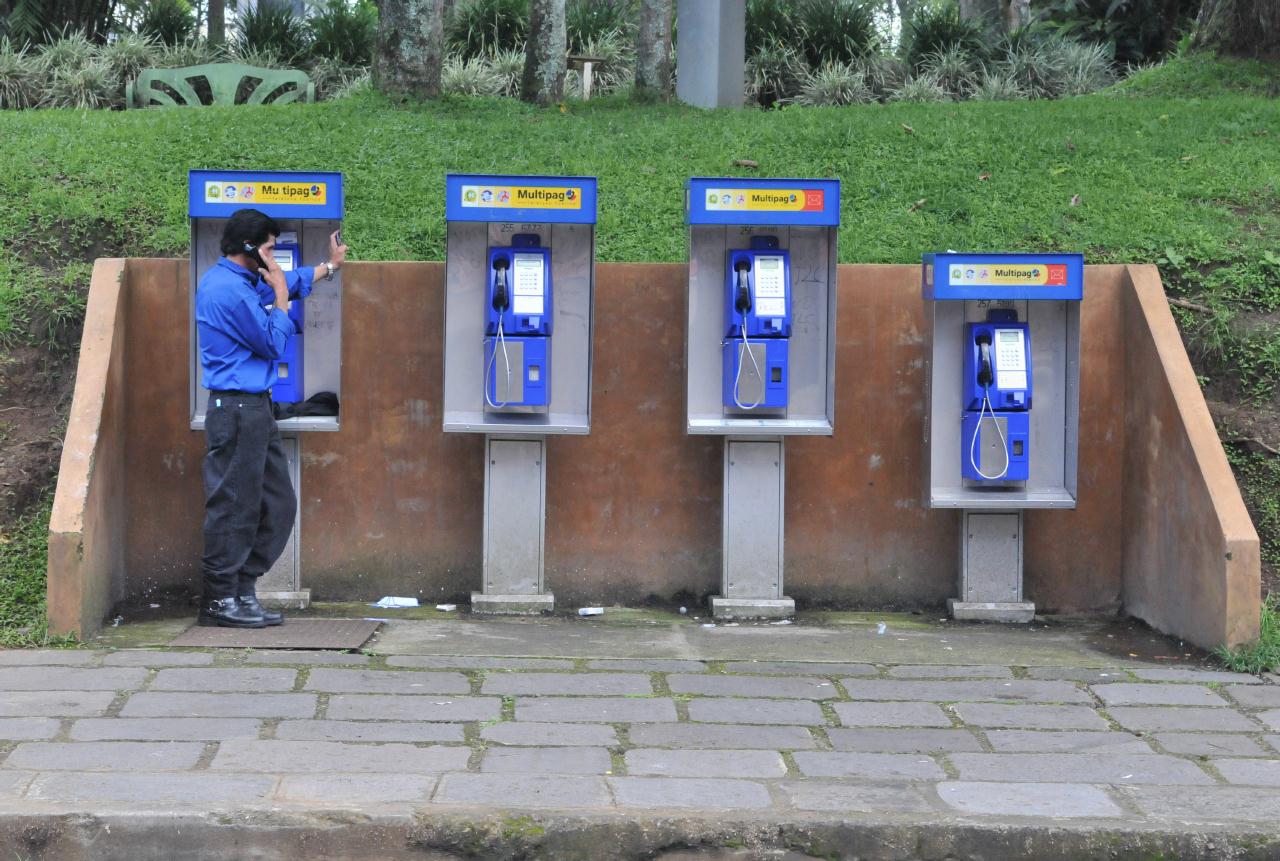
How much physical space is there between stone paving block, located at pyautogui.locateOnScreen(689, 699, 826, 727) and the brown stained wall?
2.02 m

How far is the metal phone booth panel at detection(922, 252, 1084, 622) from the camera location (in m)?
6.68

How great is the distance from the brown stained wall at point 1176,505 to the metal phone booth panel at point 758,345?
5.04ft

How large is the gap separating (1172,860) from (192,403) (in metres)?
4.75

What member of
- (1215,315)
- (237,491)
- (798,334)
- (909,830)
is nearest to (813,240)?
(798,334)

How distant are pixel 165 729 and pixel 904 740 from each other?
2.57 metres

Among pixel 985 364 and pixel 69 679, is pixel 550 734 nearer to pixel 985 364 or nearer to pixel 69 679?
pixel 69 679

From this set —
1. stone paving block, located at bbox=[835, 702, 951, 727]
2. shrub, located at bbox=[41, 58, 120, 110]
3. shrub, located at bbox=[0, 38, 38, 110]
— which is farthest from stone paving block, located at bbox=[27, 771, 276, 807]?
shrub, located at bbox=[0, 38, 38, 110]

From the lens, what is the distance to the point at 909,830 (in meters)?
4.13

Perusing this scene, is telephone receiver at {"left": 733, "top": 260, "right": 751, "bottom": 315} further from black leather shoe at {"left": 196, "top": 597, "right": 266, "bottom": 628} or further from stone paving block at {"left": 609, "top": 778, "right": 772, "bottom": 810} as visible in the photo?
stone paving block at {"left": 609, "top": 778, "right": 772, "bottom": 810}

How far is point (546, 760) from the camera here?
463 centimetres

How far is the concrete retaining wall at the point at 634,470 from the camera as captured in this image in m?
7.00

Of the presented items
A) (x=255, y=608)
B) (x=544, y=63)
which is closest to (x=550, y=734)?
(x=255, y=608)

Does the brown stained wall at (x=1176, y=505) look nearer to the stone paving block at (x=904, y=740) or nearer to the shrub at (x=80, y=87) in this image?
the stone paving block at (x=904, y=740)

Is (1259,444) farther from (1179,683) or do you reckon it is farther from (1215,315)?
(1179,683)
